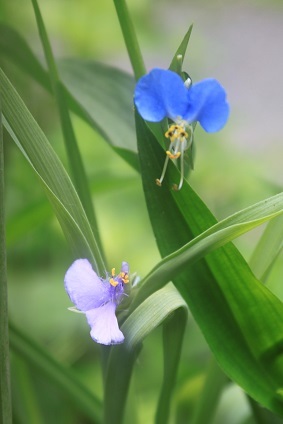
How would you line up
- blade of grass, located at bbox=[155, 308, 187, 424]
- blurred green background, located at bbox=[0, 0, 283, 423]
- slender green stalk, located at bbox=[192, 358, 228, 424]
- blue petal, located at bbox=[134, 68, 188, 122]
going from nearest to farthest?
blue petal, located at bbox=[134, 68, 188, 122] → blade of grass, located at bbox=[155, 308, 187, 424] → slender green stalk, located at bbox=[192, 358, 228, 424] → blurred green background, located at bbox=[0, 0, 283, 423]

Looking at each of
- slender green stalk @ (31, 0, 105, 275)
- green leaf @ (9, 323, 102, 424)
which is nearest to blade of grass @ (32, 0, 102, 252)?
slender green stalk @ (31, 0, 105, 275)

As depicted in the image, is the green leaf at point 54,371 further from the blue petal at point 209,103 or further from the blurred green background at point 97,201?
the blue petal at point 209,103

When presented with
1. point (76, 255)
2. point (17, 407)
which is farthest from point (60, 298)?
point (76, 255)

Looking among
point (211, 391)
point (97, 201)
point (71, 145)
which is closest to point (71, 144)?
point (71, 145)

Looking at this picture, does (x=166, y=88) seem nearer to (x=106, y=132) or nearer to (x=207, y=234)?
(x=207, y=234)

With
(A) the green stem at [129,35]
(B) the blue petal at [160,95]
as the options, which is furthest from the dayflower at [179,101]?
(A) the green stem at [129,35]

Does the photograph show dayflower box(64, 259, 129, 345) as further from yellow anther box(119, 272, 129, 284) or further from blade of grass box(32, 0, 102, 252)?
blade of grass box(32, 0, 102, 252)
